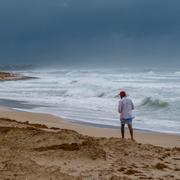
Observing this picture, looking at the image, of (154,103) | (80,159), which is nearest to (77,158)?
(80,159)

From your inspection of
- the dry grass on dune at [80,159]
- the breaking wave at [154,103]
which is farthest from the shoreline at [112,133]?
the breaking wave at [154,103]

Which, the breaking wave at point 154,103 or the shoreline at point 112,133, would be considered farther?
the breaking wave at point 154,103

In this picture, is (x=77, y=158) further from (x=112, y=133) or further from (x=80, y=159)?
(x=112, y=133)

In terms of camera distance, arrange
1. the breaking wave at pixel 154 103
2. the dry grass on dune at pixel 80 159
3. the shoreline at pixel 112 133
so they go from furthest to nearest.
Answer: the breaking wave at pixel 154 103 < the shoreline at pixel 112 133 < the dry grass on dune at pixel 80 159

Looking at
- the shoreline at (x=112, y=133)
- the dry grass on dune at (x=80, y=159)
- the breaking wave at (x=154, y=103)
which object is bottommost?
the dry grass on dune at (x=80, y=159)

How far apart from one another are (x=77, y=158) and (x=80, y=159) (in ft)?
0.24

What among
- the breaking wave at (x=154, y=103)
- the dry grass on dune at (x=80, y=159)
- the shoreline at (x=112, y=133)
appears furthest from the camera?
the breaking wave at (x=154, y=103)

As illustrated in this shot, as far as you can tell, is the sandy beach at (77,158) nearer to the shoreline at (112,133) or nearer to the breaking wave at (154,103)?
the shoreline at (112,133)

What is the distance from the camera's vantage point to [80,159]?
24.0 feet

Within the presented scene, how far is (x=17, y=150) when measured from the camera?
8.00m

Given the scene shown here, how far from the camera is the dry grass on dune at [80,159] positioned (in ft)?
21.2

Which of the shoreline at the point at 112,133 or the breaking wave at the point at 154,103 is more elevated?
the breaking wave at the point at 154,103

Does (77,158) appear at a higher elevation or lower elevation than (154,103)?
lower

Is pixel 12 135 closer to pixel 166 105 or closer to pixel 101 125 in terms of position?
pixel 101 125
